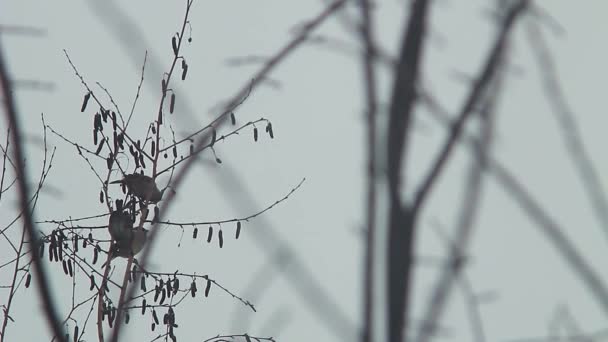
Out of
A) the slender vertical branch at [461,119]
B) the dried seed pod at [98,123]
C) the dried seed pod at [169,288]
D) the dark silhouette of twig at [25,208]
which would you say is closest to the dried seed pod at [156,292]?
the dried seed pod at [169,288]

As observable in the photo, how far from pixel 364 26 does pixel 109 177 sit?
1514mm

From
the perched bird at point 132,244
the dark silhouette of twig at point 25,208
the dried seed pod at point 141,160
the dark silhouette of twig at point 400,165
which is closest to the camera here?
the dark silhouette of twig at point 400,165

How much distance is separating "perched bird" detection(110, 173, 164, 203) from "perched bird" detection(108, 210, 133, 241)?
56mm

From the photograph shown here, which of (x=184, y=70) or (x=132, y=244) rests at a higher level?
(x=184, y=70)

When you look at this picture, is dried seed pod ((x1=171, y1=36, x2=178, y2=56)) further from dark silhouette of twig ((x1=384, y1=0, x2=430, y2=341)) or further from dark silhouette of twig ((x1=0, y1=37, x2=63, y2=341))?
dark silhouette of twig ((x1=384, y1=0, x2=430, y2=341))

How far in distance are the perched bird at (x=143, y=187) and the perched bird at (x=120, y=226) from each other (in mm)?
56

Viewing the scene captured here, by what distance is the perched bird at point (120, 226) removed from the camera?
5.97 ft

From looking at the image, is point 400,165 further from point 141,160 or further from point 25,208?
point 141,160

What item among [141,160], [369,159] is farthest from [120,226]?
[369,159]

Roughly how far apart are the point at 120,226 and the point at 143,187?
108 millimetres

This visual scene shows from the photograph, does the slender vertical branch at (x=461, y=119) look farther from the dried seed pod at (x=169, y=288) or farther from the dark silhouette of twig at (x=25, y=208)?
the dried seed pod at (x=169, y=288)

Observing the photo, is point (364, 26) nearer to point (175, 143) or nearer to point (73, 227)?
point (175, 143)

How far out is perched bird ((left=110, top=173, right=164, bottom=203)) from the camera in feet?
6.16

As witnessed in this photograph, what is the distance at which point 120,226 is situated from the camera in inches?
72.0
